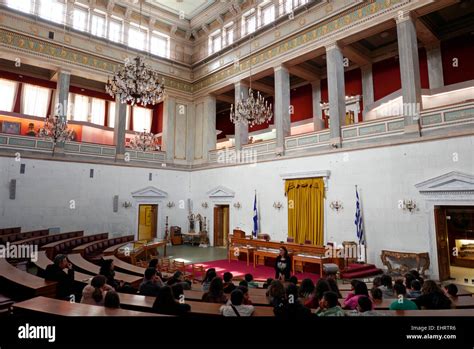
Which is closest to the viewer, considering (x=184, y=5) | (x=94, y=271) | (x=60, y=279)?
(x=60, y=279)

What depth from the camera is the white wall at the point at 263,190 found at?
872 cm

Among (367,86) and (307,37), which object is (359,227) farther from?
(307,37)

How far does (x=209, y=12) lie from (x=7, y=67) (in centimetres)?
1002

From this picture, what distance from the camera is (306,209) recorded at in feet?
37.4

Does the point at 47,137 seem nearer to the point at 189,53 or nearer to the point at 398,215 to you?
the point at 189,53

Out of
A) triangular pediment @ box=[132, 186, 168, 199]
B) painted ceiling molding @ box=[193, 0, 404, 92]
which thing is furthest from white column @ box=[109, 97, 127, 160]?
painted ceiling molding @ box=[193, 0, 404, 92]

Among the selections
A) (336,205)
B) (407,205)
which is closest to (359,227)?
(336,205)

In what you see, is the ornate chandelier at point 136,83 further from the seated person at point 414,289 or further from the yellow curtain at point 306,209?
the seated person at point 414,289

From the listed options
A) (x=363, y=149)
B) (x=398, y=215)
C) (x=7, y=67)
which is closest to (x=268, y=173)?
(x=363, y=149)

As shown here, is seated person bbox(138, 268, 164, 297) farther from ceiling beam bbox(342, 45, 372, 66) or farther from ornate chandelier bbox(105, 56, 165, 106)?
ceiling beam bbox(342, 45, 372, 66)

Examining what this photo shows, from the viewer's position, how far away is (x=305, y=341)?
251 cm

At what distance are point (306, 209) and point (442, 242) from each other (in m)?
4.33

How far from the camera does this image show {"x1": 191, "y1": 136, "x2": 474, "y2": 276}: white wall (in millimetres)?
8430

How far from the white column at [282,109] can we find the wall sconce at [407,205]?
497 centimetres
